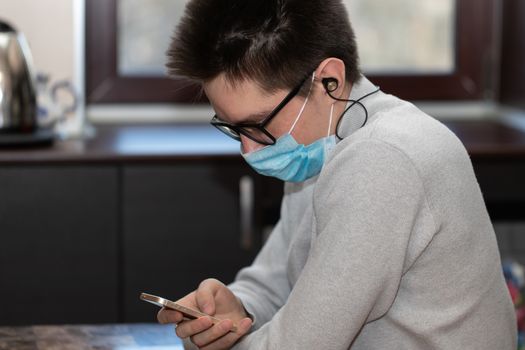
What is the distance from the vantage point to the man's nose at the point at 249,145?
128 centimetres

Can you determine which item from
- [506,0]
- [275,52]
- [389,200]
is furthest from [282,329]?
[506,0]

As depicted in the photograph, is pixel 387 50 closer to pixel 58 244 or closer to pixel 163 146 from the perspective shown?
pixel 163 146

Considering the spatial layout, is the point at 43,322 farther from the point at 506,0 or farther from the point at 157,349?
the point at 506,0

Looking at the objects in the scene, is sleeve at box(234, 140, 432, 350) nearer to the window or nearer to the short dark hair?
the short dark hair

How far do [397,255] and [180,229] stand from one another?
56.6 inches

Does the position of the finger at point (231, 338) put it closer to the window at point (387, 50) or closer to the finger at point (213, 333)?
the finger at point (213, 333)

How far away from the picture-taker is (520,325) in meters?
2.46

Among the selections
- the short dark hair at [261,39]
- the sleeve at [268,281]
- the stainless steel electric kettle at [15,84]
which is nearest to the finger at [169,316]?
the sleeve at [268,281]

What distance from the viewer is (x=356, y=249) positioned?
1.01 metres

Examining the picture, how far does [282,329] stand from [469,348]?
0.22 m

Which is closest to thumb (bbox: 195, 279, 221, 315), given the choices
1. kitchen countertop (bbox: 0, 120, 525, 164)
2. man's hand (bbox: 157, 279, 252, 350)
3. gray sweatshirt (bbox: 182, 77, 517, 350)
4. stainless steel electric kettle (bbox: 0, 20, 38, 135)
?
man's hand (bbox: 157, 279, 252, 350)

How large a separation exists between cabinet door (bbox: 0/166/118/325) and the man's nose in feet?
3.70

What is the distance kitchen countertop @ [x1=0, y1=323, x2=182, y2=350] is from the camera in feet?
3.86

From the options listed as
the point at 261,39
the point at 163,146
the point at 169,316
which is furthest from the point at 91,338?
the point at 163,146
